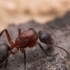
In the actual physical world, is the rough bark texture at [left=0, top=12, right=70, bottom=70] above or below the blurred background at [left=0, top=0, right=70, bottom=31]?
below

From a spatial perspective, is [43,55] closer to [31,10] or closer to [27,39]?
[27,39]

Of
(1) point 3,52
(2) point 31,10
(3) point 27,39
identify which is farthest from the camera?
(2) point 31,10

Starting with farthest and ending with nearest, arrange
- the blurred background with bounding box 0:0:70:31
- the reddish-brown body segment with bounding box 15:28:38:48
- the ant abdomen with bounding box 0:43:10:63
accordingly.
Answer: the blurred background with bounding box 0:0:70:31
the reddish-brown body segment with bounding box 15:28:38:48
the ant abdomen with bounding box 0:43:10:63

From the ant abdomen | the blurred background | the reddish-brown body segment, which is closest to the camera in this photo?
the ant abdomen

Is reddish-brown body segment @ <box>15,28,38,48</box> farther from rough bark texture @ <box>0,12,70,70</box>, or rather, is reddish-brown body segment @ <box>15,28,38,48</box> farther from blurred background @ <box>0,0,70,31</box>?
blurred background @ <box>0,0,70,31</box>

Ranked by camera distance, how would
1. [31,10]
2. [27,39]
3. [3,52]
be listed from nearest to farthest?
[3,52] → [27,39] → [31,10]

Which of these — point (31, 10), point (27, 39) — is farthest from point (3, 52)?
point (31, 10)

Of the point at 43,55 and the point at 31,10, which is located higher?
the point at 31,10

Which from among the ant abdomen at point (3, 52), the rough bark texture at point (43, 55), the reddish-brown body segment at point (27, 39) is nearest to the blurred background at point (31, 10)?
the rough bark texture at point (43, 55)

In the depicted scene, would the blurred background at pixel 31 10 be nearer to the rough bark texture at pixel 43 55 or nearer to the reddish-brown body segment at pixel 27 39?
the rough bark texture at pixel 43 55

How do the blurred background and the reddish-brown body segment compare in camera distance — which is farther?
the blurred background

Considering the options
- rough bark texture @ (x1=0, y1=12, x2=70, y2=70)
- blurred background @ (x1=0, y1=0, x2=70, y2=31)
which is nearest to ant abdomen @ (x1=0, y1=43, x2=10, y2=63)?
rough bark texture @ (x1=0, y1=12, x2=70, y2=70)
